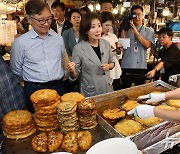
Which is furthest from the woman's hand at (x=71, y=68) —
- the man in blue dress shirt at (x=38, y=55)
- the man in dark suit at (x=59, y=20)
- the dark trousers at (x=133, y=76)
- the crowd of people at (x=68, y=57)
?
the man in dark suit at (x=59, y=20)

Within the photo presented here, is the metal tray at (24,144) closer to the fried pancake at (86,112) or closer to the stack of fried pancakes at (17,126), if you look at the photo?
the stack of fried pancakes at (17,126)

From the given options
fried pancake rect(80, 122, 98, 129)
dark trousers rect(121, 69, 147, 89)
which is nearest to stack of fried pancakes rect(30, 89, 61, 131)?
fried pancake rect(80, 122, 98, 129)

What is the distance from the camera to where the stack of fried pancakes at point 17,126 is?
1506 mm

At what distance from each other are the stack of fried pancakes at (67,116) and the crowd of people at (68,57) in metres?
0.60

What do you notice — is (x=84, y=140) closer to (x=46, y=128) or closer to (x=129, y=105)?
(x=46, y=128)

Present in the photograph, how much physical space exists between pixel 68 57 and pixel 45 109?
39.5 inches

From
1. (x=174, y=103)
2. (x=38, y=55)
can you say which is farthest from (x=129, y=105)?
(x=38, y=55)

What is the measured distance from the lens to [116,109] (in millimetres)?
2004

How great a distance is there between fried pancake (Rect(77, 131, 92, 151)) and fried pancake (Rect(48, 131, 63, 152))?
0.15 metres

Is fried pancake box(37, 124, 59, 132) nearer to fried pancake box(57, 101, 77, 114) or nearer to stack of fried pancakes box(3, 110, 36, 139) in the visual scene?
stack of fried pancakes box(3, 110, 36, 139)

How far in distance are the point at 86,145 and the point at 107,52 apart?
55.3 inches

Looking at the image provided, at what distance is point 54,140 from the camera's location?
4.77 ft

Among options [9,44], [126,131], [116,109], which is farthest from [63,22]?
[126,131]

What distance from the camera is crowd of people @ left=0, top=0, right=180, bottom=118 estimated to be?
76.9 inches
